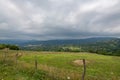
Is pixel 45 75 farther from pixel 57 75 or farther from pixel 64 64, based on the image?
pixel 64 64

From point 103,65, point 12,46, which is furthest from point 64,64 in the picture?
point 12,46

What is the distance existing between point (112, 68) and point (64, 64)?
1140cm

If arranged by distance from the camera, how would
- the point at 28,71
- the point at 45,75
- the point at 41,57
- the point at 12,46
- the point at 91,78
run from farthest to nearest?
1. the point at 12,46
2. the point at 41,57
3. the point at 28,71
4. the point at 45,75
5. the point at 91,78

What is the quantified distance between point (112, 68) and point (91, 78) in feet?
107

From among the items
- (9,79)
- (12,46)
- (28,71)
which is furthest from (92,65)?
(12,46)

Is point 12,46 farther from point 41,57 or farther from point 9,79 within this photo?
point 9,79

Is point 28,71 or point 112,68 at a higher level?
point 28,71

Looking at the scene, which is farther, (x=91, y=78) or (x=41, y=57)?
(x=41, y=57)

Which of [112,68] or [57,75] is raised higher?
[57,75]

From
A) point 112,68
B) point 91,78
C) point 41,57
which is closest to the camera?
point 91,78

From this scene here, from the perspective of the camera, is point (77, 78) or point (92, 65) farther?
point (92, 65)

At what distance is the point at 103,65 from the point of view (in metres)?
51.8

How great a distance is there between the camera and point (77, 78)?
18.0 m

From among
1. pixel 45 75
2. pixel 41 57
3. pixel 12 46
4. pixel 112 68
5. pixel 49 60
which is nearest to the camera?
pixel 45 75
